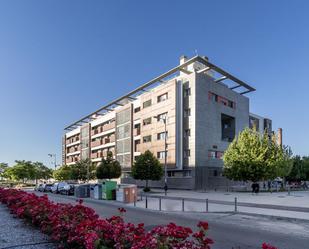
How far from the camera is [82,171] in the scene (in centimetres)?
6775

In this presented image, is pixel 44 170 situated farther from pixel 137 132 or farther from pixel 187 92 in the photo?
pixel 187 92

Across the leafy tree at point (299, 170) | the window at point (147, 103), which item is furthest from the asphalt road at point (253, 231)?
the leafy tree at point (299, 170)

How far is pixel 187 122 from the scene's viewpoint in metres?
49.0

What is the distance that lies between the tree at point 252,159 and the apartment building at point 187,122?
23.8ft

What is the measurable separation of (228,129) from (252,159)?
18.5 meters

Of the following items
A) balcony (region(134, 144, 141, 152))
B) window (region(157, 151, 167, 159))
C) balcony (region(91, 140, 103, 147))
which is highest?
balcony (region(91, 140, 103, 147))

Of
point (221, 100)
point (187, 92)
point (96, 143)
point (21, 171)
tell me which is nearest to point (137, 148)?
point (187, 92)

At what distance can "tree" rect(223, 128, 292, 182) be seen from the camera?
38.9 m

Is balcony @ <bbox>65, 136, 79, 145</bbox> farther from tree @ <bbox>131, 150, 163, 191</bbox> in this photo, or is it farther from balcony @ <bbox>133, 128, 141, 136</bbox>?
tree @ <bbox>131, 150, 163, 191</bbox>

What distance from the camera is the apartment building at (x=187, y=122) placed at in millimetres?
47969

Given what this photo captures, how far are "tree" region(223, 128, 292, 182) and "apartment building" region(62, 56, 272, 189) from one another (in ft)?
23.8

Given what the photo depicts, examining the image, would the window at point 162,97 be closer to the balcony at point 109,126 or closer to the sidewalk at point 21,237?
the balcony at point 109,126

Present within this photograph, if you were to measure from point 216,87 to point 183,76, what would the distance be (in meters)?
6.21

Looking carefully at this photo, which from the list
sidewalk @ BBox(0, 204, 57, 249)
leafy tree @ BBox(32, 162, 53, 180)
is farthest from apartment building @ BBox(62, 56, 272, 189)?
leafy tree @ BBox(32, 162, 53, 180)
